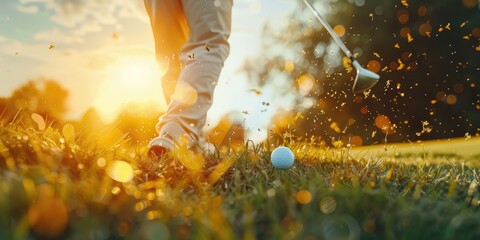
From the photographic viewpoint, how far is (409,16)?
20141mm

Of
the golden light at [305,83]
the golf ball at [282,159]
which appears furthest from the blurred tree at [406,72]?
the golf ball at [282,159]

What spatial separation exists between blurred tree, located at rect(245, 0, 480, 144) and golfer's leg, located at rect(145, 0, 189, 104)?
1483cm

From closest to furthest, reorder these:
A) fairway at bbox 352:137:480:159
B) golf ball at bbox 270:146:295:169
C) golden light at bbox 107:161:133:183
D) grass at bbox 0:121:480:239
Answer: grass at bbox 0:121:480:239 < golden light at bbox 107:161:133:183 < golf ball at bbox 270:146:295:169 < fairway at bbox 352:137:480:159

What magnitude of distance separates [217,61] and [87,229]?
279cm

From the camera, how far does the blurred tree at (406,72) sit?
1992cm

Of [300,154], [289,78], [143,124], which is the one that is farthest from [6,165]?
[289,78]

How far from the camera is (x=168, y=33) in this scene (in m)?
4.11

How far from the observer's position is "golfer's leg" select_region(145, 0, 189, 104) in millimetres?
4027

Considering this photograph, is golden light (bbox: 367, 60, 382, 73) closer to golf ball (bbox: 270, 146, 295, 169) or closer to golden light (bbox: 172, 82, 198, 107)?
golden light (bbox: 172, 82, 198, 107)

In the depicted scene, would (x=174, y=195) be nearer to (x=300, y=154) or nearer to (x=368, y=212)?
(x=368, y=212)

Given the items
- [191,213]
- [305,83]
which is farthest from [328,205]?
[305,83]

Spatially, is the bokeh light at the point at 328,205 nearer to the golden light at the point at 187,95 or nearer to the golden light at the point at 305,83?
the golden light at the point at 187,95

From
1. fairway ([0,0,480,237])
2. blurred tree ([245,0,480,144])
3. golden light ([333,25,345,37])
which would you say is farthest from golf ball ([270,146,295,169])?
golden light ([333,25,345,37])

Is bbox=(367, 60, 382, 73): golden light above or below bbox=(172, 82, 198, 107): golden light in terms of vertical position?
below
